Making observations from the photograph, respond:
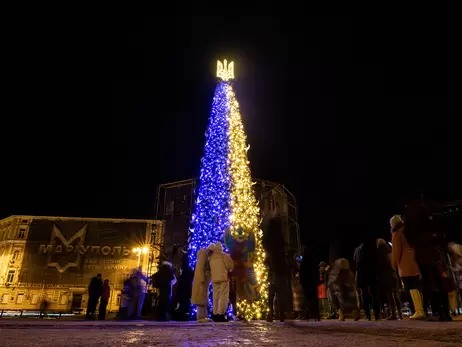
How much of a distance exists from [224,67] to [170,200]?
17388mm

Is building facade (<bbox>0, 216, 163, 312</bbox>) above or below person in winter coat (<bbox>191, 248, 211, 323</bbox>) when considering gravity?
above

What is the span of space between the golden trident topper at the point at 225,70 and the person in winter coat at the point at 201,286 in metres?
10.7

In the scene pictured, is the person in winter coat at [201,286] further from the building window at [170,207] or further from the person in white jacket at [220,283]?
the building window at [170,207]

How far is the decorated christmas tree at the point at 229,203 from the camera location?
11812mm

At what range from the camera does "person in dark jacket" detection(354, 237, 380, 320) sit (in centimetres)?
657

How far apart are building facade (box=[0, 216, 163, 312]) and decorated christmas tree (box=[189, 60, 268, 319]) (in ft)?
64.8

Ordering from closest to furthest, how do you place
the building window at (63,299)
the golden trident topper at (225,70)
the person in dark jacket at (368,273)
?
1. the person in dark jacket at (368,273)
2. the golden trident topper at (225,70)
3. the building window at (63,299)

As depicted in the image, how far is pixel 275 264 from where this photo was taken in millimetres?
6004

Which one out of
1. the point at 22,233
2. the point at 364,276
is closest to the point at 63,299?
the point at 22,233

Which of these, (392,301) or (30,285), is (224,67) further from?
(30,285)

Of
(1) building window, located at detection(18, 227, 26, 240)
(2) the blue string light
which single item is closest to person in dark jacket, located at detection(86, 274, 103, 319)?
(2) the blue string light

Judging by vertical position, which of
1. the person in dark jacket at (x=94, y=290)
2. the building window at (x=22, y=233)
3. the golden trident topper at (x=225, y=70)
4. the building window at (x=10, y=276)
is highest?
the golden trident topper at (x=225, y=70)

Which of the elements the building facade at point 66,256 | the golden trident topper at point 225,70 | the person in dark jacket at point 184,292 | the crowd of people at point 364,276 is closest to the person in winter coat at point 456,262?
the crowd of people at point 364,276

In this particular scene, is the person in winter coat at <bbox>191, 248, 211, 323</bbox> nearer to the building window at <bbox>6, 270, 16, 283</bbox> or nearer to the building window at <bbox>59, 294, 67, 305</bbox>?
the building window at <bbox>59, 294, 67, 305</bbox>
